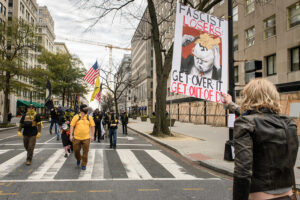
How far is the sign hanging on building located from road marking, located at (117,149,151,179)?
234cm

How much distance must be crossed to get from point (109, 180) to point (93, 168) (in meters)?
1.44

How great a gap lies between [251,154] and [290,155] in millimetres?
345

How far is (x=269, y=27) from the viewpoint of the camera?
20.5m

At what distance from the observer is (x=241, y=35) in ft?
80.0

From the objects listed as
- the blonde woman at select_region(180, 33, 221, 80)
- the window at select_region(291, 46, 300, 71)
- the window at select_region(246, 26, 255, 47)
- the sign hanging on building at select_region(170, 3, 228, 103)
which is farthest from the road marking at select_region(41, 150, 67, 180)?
the window at select_region(246, 26, 255, 47)

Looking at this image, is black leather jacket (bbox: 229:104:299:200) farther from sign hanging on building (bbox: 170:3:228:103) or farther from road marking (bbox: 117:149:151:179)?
road marking (bbox: 117:149:151:179)

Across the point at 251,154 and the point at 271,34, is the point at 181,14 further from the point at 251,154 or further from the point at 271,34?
the point at 271,34

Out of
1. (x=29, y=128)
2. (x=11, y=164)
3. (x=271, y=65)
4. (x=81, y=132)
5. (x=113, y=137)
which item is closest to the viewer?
(x=81, y=132)

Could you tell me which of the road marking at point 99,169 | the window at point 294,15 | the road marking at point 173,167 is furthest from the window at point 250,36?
the road marking at point 99,169

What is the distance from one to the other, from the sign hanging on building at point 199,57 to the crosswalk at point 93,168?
7.51ft

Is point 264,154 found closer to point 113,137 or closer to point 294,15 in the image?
point 113,137

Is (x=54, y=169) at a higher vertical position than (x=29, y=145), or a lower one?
lower

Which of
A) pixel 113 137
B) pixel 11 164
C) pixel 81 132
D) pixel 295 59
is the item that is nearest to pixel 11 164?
pixel 11 164

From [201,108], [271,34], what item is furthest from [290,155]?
[201,108]
